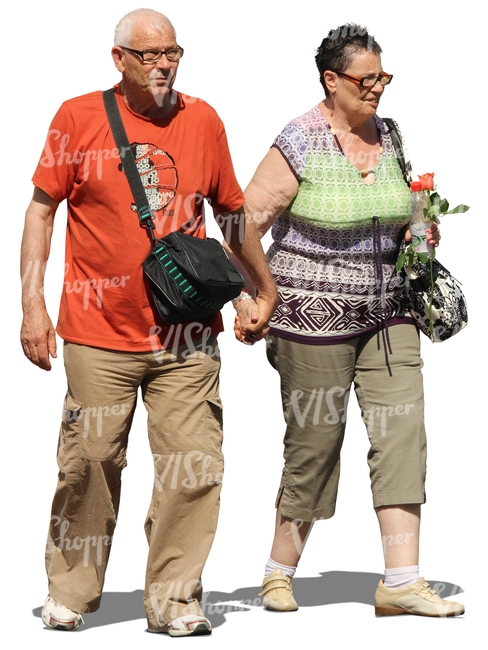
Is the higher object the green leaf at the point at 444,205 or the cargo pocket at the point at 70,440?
the green leaf at the point at 444,205

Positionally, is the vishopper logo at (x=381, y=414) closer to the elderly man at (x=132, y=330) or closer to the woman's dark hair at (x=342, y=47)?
the elderly man at (x=132, y=330)

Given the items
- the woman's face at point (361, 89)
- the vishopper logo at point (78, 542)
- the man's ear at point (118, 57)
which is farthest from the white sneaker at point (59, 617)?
the woman's face at point (361, 89)

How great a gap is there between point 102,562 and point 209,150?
6.70ft

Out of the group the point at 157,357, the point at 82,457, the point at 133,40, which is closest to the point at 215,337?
the point at 157,357

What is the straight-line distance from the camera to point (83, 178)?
8391mm

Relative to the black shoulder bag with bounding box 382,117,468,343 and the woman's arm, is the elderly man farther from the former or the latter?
the black shoulder bag with bounding box 382,117,468,343

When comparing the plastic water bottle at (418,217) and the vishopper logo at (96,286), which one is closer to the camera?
the vishopper logo at (96,286)

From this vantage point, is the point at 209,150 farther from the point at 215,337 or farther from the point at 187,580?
the point at 187,580

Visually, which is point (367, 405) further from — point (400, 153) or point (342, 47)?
point (342, 47)

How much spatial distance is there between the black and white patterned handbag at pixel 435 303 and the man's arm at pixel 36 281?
1886 mm

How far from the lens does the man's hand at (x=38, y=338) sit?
8.31 metres

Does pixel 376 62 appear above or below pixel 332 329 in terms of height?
above

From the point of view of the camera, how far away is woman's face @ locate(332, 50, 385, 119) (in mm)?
8953

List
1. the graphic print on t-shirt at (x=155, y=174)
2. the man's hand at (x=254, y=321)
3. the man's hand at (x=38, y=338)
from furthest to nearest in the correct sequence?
the man's hand at (x=254, y=321) < the graphic print on t-shirt at (x=155, y=174) < the man's hand at (x=38, y=338)
